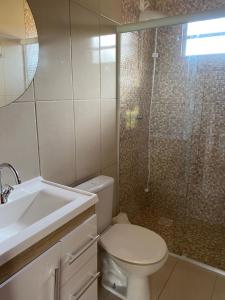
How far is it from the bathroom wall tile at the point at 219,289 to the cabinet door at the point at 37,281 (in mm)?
1318

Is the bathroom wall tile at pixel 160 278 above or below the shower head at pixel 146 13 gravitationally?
below

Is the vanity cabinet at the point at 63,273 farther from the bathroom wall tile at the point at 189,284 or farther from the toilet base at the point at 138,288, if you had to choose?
the bathroom wall tile at the point at 189,284

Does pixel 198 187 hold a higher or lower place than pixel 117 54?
lower

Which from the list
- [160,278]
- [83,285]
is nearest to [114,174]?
[160,278]

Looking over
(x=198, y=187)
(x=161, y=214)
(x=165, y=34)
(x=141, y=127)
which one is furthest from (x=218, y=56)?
(x=161, y=214)

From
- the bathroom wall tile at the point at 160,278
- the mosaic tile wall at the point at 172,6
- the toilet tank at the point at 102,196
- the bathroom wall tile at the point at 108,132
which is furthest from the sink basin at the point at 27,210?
the mosaic tile wall at the point at 172,6

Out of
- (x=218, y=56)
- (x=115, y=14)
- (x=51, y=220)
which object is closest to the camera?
(x=51, y=220)

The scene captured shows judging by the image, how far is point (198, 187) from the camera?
105 inches

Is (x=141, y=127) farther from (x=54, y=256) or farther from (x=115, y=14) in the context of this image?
(x=54, y=256)

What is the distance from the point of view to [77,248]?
106 cm

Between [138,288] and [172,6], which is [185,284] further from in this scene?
[172,6]

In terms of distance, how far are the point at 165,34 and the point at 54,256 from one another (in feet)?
7.92

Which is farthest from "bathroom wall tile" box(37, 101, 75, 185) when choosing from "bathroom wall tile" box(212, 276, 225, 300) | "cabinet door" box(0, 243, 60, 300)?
"bathroom wall tile" box(212, 276, 225, 300)

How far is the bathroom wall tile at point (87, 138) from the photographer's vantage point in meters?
1.66
